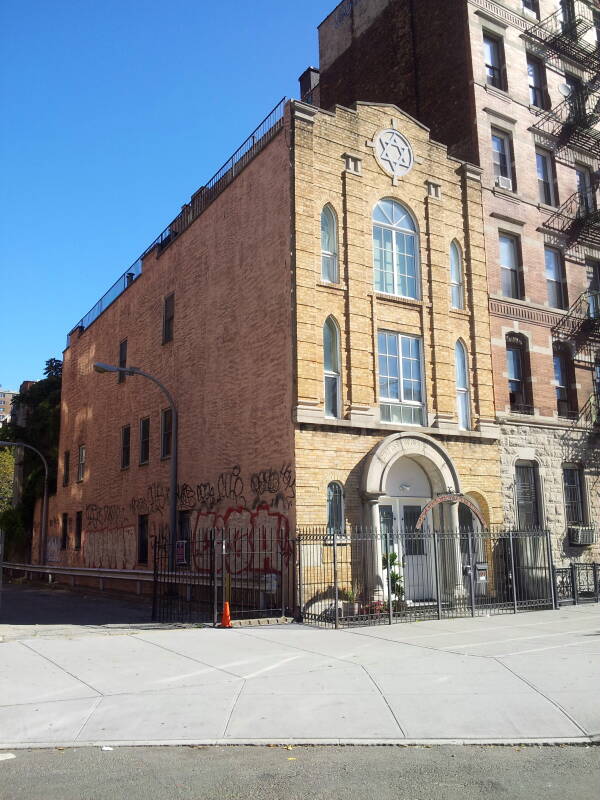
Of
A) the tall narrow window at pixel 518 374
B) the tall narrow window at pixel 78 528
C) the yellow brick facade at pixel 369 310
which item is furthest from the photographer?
the tall narrow window at pixel 78 528

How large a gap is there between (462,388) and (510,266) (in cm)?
504

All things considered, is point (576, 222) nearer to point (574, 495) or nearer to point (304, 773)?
point (574, 495)

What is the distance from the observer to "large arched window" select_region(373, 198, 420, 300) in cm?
1966

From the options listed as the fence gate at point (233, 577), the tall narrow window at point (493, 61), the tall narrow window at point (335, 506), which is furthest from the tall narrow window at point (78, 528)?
the tall narrow window at point (493, 61)

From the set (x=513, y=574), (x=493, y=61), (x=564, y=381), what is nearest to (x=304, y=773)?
(x=513, y=574)

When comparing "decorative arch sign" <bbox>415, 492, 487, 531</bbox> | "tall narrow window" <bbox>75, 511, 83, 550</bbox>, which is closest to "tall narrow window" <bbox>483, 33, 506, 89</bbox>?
"decorative arch sign" <bbox>415, 492, 487, 531</bbox>

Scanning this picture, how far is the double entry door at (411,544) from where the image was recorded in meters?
17.8

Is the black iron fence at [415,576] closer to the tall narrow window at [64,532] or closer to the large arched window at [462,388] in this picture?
the large arched window at [462,388]

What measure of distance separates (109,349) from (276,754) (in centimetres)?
2700

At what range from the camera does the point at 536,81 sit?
2523cm

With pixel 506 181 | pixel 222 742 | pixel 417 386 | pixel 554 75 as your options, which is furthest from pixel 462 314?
pixel 222 742

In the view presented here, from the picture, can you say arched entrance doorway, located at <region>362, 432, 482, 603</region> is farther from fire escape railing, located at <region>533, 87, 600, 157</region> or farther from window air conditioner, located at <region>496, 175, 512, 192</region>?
fire escape railing, located at <region>533, 87, 600, 157</region>

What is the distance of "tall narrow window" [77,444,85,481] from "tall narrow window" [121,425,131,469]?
4989 millimetres

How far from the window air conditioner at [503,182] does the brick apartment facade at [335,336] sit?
1037mm
